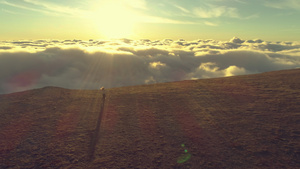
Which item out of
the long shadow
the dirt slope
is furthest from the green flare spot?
the long shadow

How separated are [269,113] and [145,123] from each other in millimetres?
7156

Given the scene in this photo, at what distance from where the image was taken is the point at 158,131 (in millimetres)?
9430

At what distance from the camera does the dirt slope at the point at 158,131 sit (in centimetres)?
705

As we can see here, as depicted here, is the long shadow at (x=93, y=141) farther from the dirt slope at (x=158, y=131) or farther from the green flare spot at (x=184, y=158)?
the green flare spot at (x=184, y=158)

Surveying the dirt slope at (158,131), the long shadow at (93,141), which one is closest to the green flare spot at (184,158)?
the dirt slope at (158,131)

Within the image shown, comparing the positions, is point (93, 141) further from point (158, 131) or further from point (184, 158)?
point (184, 158)

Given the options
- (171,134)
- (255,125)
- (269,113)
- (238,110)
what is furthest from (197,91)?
(171,134)

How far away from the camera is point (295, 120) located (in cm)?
998

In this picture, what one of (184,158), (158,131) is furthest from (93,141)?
(184,158)

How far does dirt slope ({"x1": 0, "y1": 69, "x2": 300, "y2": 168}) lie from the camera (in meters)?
7.05

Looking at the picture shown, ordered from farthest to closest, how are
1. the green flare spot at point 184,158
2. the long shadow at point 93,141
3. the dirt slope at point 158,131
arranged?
the long shadow at point 93,141 → the dirt slope at point 158,131 → the green flare spot at point 184,158

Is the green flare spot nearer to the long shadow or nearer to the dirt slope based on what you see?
the dirt slope

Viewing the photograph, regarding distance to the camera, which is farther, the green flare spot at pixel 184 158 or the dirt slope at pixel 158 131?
the dirt slope at pixel 158 131

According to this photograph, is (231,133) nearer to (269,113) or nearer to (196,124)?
(196,124)
